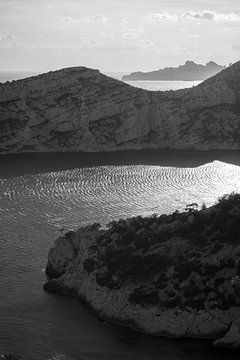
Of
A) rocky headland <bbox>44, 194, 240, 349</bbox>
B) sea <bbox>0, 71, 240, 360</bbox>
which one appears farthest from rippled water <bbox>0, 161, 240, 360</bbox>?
rocky headland <bbox>44, 194, 240, 349</bbox>

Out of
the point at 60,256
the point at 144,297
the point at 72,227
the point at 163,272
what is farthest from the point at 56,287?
the point at 72,227

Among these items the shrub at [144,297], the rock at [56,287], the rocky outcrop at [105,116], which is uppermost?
the rocky outcrop at [105,116]

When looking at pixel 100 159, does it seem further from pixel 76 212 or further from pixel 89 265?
pixel 89 265

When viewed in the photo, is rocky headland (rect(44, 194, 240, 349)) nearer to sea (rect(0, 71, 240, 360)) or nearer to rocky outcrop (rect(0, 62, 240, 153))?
sea (rect(0, 71, 240, 360))

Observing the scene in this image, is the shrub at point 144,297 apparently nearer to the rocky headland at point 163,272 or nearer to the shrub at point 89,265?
the rocky headland at point 163,272

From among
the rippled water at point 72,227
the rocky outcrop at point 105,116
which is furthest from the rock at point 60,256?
the rocky outcrop at point 105,116
